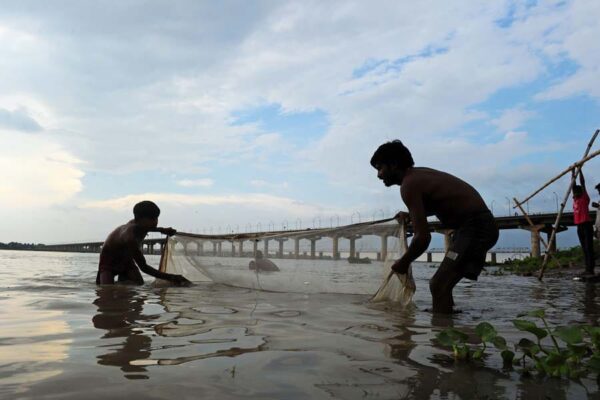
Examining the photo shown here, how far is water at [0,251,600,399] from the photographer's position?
5.94 feet

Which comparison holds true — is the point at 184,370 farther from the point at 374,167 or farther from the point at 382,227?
the point at 382,227

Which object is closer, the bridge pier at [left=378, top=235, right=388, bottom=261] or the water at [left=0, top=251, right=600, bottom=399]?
the water at [left=0, top=251, right=600, bottom=399]

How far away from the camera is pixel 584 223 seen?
9438mm

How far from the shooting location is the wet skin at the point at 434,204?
436 cm

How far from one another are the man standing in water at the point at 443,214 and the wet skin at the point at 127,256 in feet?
13.0

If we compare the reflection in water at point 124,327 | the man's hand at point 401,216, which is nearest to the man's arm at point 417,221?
the man's hand at point 401,216

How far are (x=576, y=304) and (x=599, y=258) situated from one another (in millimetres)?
10348

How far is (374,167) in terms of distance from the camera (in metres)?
4.80

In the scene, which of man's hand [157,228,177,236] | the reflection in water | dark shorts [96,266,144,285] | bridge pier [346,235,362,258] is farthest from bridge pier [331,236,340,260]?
dark shorts [96,266,144,285]

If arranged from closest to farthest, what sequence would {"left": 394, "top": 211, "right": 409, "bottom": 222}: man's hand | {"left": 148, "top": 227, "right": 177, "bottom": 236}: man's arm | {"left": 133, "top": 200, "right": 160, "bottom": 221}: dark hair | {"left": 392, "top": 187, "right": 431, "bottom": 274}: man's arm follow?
{"left": 392, "top": 187, "right": 431, "bottom": 274}: man's arm → {"left": 394, "top": 211, "right": 409, "bottom": 222}: man's hand → {"left": 133, "top": 200, "right": 160, "bottom": 221}: dark hair → {"left": 148, "top": 227, "right": 177, "bottom": 236}: man's arm

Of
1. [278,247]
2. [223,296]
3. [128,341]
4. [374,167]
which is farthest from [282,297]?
[128,341]

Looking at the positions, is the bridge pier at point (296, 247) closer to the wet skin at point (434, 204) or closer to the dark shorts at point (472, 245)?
the wet skin at point (434, 204)

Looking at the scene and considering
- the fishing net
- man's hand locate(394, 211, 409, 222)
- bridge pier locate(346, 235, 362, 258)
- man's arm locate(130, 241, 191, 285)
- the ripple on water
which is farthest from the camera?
man's arm locate(130, 241, 191, 285)

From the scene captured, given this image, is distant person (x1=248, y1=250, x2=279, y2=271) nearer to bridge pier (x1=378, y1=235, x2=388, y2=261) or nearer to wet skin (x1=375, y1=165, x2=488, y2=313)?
bridge pier (x1=378, y1=235, x2=388, y2=261)
